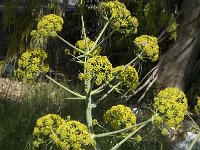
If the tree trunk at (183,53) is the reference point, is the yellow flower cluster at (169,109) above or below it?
above

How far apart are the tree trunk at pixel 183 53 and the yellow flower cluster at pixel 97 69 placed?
15.1 feet

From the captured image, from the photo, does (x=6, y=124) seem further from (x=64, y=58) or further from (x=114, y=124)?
(x=64, y=58)

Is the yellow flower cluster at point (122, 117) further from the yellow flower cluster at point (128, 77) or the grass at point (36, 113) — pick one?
the grass at point (36, 113)

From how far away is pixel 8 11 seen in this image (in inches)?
292

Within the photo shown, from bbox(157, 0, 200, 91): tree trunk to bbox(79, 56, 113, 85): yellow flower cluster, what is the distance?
4.62 m

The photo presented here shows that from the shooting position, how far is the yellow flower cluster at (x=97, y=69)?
2546 mm

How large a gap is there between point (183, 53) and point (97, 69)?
4.82m

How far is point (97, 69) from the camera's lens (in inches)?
100

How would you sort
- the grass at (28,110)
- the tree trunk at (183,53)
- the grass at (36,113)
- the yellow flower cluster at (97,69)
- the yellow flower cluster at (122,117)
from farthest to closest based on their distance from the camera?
the tree trunk at (183,53)
the grass at (28,110)
the grass at (36,113)
the yellow flower cluster at (122,117)
the yellow flower cluster at (97,69)

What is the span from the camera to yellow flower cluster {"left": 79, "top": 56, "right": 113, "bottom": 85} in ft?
8.35

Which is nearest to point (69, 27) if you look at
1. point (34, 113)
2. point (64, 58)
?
point (64, 58)

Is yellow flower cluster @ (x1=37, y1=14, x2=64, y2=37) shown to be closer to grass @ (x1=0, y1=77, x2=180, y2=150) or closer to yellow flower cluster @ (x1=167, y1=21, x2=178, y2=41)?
grass @ (x1=0, y1=77, x2=180, y2=150)

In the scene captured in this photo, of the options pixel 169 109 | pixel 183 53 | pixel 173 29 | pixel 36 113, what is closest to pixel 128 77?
pixel 169 109

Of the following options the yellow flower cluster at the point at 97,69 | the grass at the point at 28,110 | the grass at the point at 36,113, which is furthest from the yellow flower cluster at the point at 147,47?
the grass at the point at 28,110
